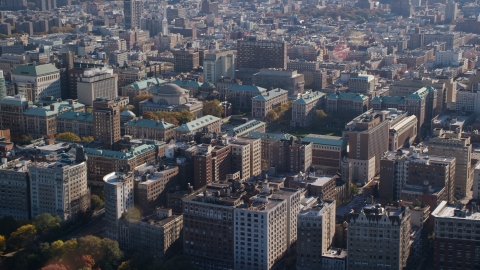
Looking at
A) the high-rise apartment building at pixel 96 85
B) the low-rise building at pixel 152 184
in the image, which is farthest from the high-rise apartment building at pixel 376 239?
the high-rise apartment building at pixel 96 85

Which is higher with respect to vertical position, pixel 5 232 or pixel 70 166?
pixel 70 166

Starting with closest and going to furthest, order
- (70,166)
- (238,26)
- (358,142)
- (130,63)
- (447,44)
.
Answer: (70,166) < (358,142) < (130,63) < (447,44) < (238,26)

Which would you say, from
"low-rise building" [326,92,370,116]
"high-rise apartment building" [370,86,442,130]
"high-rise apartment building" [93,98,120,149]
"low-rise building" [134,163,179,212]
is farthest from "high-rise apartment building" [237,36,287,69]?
"low-rise building" [134,163,179,212]

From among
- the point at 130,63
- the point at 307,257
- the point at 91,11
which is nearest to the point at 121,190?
the point at 307,257

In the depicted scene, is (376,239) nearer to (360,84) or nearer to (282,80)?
(360,84)

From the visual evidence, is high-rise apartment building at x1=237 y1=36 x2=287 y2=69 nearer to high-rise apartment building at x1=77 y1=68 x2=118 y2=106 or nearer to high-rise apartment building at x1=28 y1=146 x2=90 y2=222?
high-rise apartment building at x1=77 y1=68 x2=118 y2=106

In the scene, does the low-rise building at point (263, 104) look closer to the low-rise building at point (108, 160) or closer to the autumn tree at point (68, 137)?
the autumn tree at point (68, 137)

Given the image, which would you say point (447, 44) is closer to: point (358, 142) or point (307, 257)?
point (358, 142)

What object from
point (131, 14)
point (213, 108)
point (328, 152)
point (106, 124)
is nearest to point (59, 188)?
point (106, 124)
